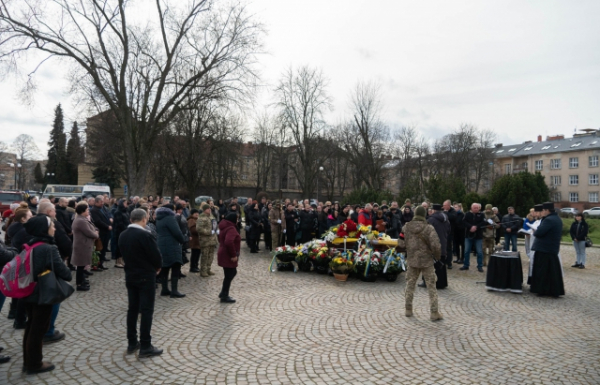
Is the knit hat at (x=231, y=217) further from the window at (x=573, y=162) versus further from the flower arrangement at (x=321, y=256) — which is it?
the window at (x=573, y=162)

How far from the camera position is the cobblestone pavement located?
4805 millimetres

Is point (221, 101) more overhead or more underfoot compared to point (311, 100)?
more underfoot

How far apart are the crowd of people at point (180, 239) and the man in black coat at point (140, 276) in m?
0.01

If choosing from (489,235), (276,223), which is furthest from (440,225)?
(276,223)

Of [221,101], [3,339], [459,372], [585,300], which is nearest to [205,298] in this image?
[3,339]

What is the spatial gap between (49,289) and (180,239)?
3514 millimetres

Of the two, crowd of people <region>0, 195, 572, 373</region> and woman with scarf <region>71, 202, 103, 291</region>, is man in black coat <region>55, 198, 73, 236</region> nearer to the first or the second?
crowd of people <region>0, 195, 572, 373</region>

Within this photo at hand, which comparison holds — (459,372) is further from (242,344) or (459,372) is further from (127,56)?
(127,56)

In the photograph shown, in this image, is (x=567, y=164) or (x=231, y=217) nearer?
(x=231, y=217)

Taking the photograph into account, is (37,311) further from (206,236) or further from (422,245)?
(206,236)

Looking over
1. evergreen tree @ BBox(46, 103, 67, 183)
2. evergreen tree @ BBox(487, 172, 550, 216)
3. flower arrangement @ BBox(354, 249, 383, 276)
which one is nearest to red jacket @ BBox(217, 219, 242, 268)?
flower arrangement @ BBox(354, 249, 383, 276)

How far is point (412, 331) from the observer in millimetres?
6457

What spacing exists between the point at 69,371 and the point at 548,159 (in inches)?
3302

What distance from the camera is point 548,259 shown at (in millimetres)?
9203
